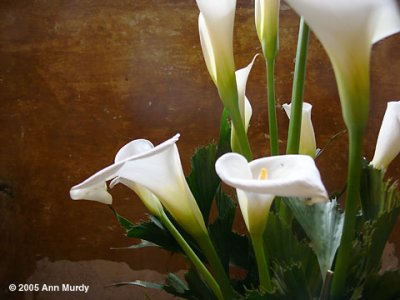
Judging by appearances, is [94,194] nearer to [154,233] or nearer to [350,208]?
[154,233]

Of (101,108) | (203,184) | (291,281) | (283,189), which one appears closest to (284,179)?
(283,189)

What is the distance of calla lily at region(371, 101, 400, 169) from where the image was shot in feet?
1.46

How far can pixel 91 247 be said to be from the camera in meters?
1.19

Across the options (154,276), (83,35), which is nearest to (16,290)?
(154,276)

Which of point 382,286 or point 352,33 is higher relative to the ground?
point 352,33

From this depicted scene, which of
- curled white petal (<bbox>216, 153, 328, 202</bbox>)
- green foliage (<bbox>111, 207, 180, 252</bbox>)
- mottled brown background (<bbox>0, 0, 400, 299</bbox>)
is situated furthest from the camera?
mottled brown background (<bbox>0, 0, 400, 299</bbox>)

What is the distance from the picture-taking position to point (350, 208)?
0.33 m

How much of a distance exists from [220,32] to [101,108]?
0.80m

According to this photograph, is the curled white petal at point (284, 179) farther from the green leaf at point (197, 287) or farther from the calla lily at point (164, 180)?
the green leaf at point (197, 287)

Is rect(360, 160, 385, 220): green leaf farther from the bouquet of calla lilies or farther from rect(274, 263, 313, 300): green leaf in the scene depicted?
rect(274, 263, 313, 300): green leaf

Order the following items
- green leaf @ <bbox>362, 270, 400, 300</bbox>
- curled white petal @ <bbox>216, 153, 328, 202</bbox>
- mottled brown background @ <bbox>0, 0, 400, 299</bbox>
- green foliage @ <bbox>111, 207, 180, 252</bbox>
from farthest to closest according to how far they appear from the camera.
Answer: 1. mottled brown background @ <bbox>0, 0, 400, 299</bbox>
2. green foliage @ <bbox>111, 207, 180, 252</bbox>
3. green leaf @ <bbox>362, 270, 400, 300</bbox>
4. curled white petal @ <bbox>216, 153, 328, 202</bbox>

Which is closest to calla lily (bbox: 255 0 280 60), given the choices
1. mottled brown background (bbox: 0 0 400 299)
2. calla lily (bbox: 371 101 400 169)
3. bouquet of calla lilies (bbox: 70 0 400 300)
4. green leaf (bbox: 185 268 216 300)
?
bouquet of calla lilies (bbox: 70 0 400 300)

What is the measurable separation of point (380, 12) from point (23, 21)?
1.08 m

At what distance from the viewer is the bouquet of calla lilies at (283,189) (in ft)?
0.94
